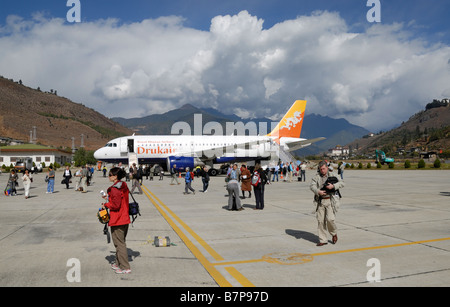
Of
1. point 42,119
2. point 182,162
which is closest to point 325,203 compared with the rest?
point 182,162

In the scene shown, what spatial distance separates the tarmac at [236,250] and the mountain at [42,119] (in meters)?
139

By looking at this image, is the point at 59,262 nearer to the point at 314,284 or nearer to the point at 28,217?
the point at 314,284

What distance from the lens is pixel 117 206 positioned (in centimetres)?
571

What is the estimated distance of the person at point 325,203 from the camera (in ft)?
23.3

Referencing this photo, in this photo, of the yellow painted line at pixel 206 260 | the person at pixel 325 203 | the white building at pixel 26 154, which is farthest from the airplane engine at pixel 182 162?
the white building at pixel 26 154

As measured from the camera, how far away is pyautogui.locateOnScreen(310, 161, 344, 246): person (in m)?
7.11

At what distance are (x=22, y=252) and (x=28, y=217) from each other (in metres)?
4.89

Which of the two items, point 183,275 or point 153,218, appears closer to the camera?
point 183,275

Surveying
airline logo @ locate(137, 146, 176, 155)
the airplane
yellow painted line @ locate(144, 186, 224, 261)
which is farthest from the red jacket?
airline logo @ locate(137, 146, 176, 155)

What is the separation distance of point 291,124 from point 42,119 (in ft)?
462

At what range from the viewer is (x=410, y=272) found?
5316 mm

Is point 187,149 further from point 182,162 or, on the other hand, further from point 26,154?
point 26,154

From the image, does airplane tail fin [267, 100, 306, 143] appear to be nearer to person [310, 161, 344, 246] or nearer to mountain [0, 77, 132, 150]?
person [310, 161, 344, 246]
